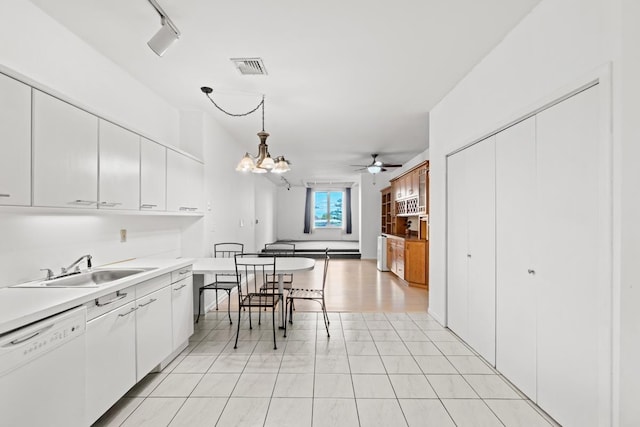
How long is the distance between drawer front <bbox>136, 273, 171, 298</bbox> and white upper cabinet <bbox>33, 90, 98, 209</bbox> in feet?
2.28

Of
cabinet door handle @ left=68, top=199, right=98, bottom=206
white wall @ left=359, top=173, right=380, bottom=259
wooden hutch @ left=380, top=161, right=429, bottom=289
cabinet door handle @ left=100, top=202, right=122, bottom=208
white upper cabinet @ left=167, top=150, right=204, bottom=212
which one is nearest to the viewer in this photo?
cabinet door handle @ left=68, top=199, right=98, bottom=206

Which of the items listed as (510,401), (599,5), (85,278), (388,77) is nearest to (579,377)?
(510,401)

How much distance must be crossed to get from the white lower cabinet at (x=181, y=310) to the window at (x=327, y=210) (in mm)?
10473

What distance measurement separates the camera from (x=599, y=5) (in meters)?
1.65

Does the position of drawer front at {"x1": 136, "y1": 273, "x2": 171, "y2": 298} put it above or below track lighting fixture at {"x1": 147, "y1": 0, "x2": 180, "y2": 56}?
below

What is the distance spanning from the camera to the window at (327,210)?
13.5m

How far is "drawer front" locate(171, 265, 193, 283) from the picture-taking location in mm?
2844

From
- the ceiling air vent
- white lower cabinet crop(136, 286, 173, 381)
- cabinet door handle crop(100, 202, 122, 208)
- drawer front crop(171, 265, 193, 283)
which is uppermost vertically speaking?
the ceiling air vent

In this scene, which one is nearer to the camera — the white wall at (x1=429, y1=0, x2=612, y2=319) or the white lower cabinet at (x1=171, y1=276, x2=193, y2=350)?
the white wall at (x1=429, y1=0, x2=612, y2=319)

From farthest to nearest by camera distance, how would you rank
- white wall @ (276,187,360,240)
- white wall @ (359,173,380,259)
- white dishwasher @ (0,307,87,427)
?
white wall @ (276,187,360,240) < white wall @ (359,173,380,259) < white dishwasher @ (0,307,87,427)

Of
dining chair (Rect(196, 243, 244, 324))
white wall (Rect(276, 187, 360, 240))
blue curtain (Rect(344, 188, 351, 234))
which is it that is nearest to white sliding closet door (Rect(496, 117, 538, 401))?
dining chair (Rect(196, 243, 244, 324))

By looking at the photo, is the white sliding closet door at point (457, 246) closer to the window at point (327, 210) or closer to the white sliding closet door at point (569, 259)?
the white sliding closet door at point (569, 259)

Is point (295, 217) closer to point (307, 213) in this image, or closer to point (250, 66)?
point (307, 213)

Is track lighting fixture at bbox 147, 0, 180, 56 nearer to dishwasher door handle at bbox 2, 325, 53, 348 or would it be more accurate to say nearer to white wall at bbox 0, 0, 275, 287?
white wall at bbox 0, 0, 275, 287
